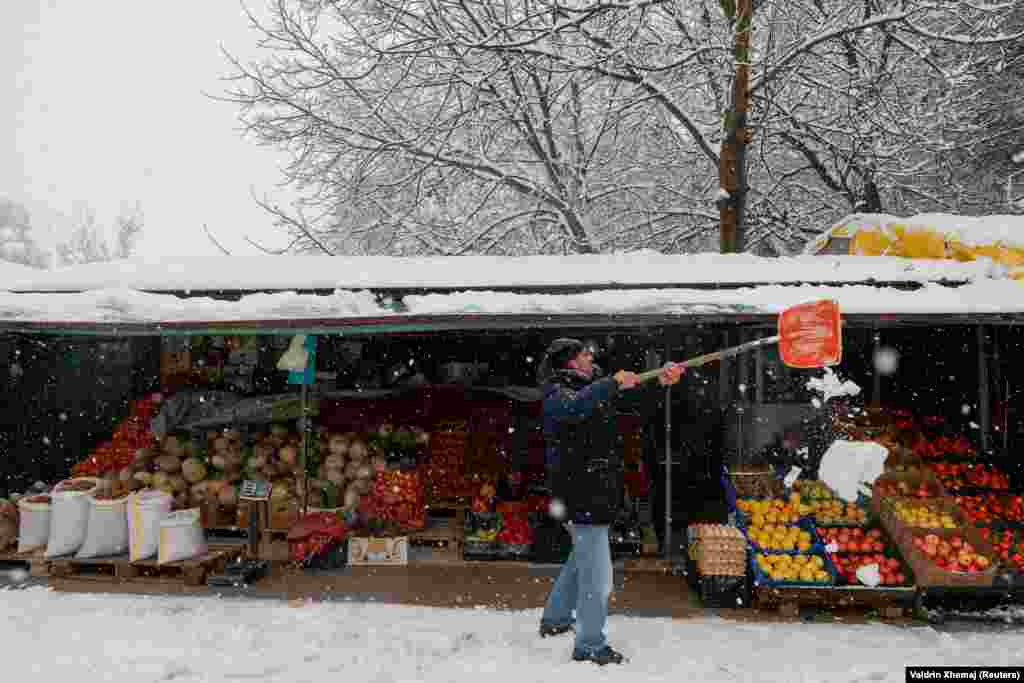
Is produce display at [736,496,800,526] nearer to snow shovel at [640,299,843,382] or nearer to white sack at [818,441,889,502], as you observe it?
white sack at [818,441,889,502]

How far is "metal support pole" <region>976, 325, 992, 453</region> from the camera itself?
8.27 metres

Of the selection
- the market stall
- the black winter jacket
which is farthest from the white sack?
the black winter jacket

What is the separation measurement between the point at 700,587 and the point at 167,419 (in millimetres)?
6452

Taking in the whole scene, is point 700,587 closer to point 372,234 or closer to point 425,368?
point 425,368

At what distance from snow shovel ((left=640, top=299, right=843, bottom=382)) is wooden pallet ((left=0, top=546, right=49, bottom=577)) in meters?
6.07

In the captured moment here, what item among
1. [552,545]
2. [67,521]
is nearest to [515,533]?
[552,545]

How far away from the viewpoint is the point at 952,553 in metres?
5.87

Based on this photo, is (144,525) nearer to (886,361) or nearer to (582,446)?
(582,446)

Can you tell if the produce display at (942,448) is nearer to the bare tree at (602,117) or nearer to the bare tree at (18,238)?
the bare tree at (602,117)

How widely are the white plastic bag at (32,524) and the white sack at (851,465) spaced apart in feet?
24.6

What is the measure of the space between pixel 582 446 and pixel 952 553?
11.6ft

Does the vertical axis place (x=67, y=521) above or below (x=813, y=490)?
below

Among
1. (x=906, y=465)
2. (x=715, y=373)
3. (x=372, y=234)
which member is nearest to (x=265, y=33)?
(x=372, y=234)

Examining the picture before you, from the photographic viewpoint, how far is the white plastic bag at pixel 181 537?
6582 millimetres
